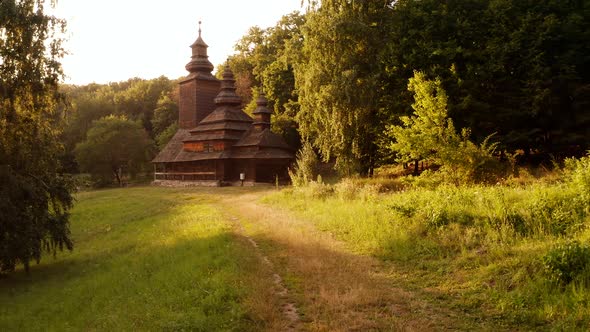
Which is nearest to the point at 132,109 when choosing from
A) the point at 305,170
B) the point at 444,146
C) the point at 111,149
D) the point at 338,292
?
the point at 111,149

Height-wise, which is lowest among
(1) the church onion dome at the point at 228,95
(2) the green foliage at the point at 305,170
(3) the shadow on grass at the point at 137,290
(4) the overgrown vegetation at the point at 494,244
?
(3) the shadow on grass at the point at 137,290

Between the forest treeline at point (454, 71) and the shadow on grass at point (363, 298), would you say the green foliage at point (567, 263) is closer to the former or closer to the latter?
the shadow on grass at point (363, 298)

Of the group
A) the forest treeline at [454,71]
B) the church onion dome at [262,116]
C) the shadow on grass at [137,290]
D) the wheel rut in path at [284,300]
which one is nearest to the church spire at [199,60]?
the church onion dome at [262,116]

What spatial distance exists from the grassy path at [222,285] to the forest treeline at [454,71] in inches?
395

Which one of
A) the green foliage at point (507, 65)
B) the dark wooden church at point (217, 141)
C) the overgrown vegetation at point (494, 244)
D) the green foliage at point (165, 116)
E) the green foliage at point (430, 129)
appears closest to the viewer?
the overgrown vegetation at point (494, 244)

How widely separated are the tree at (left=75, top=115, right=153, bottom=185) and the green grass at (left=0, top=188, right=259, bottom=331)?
109 feet

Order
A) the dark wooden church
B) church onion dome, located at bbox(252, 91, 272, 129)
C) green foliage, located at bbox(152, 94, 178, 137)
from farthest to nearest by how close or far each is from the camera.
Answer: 1. green foliage, located at bbox(152, 94, 178, 137)
2. church onion dome, located at bbox(252, 91, 272, 129)
3. the dark wooden church

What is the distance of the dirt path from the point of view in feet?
23.4

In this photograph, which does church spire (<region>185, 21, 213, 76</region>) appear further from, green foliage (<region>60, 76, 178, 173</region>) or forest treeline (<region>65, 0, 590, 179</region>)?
forest treeline (<region>65, 0, 590, 179</region>)

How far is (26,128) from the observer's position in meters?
15.7

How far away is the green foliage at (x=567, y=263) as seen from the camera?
760 cm

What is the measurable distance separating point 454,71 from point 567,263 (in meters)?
19.0

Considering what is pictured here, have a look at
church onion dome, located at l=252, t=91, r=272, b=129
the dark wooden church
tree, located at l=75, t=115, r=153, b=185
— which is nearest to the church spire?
the dark wooden church

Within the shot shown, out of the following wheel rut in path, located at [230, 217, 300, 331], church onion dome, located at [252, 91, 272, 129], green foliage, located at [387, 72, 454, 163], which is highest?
church onion dome, located at [252, 91, 272, 129]
